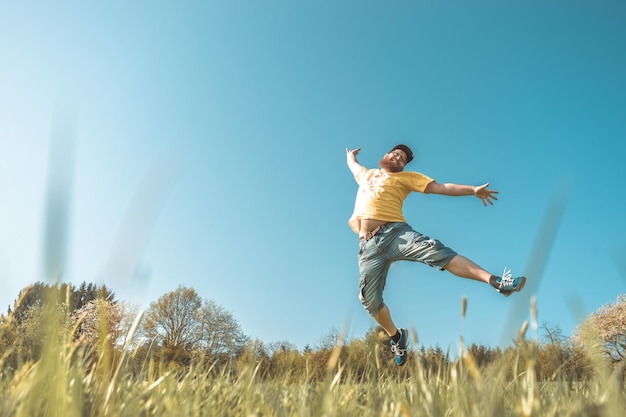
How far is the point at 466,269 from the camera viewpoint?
5461 mm

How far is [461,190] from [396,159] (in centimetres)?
121

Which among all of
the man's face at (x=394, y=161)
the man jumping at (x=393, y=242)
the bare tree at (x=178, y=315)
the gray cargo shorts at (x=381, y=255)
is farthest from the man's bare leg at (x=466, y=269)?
the bare tree at (x=178, y=315)

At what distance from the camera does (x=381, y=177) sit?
6.75 metres

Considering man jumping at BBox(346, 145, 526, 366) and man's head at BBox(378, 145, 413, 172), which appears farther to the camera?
man's head at BBox(378, 145, 413, 172)

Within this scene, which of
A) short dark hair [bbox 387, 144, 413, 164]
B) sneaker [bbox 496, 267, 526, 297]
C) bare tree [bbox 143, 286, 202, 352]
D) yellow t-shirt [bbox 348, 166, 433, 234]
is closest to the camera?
sneaker [bbox 496, 267, 526, 297]

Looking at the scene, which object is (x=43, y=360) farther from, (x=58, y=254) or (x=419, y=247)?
(x=419, y=247)

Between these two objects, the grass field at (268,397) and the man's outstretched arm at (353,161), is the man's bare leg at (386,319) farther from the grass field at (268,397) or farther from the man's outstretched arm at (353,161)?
the grass field at (268,397)

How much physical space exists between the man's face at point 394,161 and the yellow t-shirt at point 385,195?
131 millimetres

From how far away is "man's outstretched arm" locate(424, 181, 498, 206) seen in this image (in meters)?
5.85

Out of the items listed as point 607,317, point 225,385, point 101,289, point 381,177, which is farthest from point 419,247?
point 607,317

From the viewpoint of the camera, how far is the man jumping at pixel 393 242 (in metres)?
5.54

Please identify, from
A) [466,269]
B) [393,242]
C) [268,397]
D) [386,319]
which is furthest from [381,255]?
[268,397]

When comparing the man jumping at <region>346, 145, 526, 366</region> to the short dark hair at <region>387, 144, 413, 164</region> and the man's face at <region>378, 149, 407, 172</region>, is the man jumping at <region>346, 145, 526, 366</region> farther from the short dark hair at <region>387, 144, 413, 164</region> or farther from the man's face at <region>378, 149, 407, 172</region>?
the short dark hair at <region>387, 144, 413, 164</region>

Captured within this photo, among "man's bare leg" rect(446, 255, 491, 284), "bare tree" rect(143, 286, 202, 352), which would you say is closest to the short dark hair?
"man's bare leg" rect(446, 255, 491, 284)
